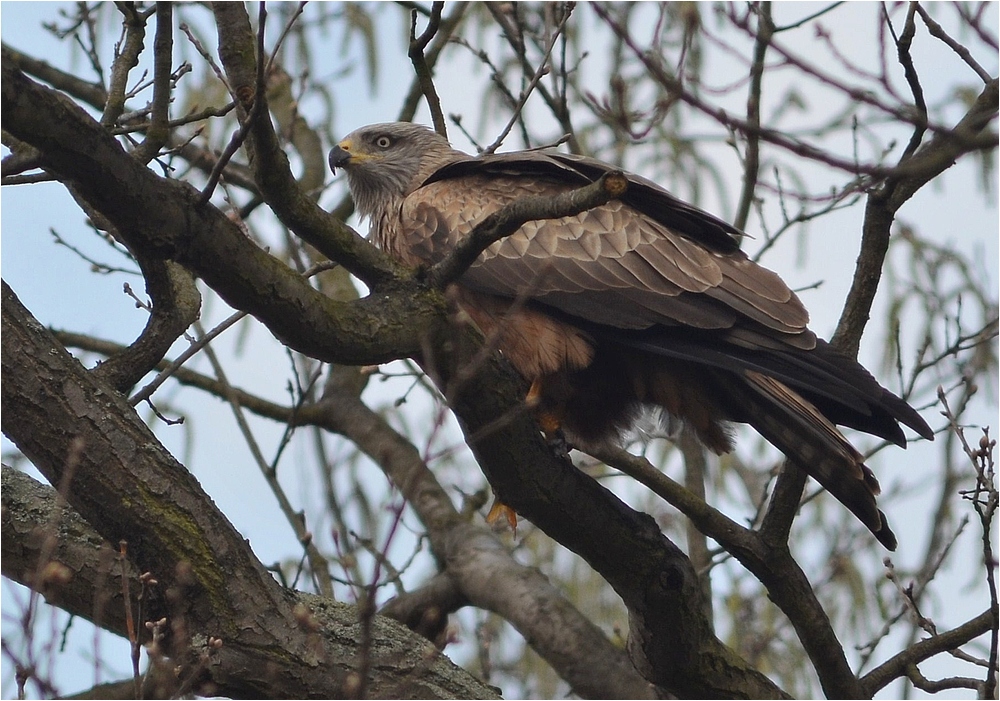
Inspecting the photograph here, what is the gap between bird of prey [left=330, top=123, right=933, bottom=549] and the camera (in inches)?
183

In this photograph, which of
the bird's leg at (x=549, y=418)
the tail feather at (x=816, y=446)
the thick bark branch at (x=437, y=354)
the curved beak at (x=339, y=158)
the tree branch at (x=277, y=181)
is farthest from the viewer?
the curved beak at (x=339, y=158)

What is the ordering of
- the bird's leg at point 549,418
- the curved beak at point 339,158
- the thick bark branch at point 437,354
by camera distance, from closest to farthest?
1. the thick bark branch at point 437,354
2. the bird's leg at point 549,418
3. the curved beak at point 339,158

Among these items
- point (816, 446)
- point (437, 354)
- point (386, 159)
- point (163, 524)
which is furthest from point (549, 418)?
point (386, 159)

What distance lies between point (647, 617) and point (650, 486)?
75 cm

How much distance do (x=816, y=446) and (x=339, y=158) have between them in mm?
3197

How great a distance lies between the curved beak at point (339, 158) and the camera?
6.47 meters

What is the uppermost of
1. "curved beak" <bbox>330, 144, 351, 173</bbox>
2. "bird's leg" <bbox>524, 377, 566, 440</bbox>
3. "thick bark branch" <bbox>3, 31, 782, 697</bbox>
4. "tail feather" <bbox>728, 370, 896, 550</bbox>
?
"curved beak" <bbox>330, 144, 351, 173</bbox>

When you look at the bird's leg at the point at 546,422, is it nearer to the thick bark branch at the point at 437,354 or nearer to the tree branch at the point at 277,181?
the thick bark branch at the point at 437,354

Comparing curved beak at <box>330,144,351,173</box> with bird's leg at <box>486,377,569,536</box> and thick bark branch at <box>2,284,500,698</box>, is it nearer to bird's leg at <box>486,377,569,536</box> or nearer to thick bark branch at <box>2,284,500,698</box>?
bird's leg at <box>486,377,569,536</box>

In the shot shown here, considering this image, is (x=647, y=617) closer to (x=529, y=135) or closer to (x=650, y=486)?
(x=650, y=486)

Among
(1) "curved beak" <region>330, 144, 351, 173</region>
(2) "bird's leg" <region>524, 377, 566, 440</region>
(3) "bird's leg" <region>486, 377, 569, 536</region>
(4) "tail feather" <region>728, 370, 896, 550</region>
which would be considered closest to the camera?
(4) "tail feather" <region>728, 370, 896, 550</region>

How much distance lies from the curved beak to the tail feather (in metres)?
2.78

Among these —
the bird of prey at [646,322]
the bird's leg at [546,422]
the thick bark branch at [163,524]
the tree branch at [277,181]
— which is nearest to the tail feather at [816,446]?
the bird of prey at [646,322]

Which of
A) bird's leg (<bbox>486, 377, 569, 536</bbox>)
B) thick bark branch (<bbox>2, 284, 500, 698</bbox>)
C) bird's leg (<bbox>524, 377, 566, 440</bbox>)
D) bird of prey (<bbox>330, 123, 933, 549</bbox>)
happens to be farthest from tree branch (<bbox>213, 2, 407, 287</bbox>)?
bird's leg (<bbox>524, 377, 566, 440</bbox>)
